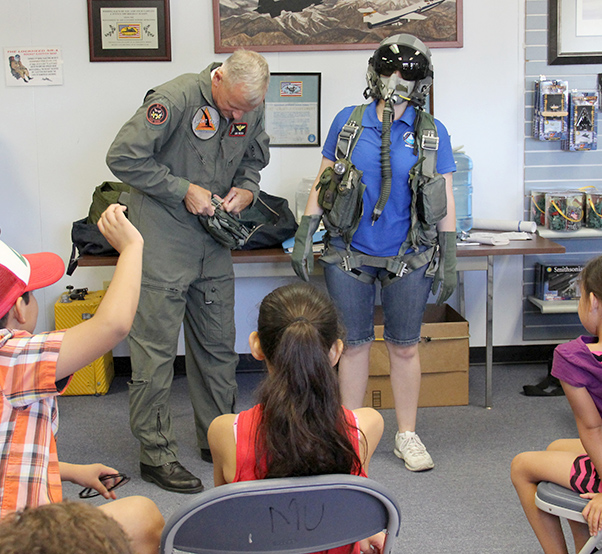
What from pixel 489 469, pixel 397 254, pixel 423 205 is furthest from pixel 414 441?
pixel 423 205

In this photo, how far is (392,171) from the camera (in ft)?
8.07

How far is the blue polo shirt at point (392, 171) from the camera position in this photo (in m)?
2.47

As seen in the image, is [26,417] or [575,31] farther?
[575,31]

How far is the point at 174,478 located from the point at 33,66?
2.27m

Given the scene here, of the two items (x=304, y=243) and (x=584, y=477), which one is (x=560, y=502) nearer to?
(x=584, y=477)

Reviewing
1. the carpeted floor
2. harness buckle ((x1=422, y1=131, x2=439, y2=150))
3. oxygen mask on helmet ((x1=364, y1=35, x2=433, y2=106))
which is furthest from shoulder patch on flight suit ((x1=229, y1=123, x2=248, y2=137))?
the carpeted floor

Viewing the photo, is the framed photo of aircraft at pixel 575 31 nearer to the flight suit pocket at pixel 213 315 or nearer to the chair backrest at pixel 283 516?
the flight suit pocket at pixel 213 315

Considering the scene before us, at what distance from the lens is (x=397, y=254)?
2535mm

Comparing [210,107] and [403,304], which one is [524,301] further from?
[210,107]

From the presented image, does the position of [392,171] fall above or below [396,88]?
below

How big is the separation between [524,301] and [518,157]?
795mm

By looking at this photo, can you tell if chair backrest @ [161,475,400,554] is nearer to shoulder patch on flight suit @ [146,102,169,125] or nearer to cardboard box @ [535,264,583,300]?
shoulder patch on flight suit @ [146,102,169,125]

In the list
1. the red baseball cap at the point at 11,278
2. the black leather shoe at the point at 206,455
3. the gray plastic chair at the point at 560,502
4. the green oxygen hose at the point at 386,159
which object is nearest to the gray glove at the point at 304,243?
the green oxygen hose at the point at 386,159

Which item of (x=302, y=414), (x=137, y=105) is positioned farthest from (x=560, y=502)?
(x=137, y=105)
